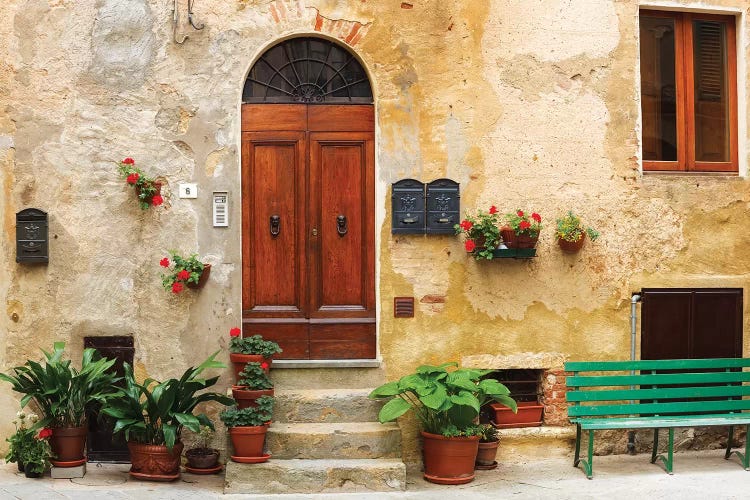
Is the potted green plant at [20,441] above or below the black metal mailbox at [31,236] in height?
below

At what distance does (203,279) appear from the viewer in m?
7.25

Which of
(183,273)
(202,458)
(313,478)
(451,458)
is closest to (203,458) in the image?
(202,458)

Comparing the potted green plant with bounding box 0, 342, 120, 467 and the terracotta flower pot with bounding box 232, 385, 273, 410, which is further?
the terracotta flower pot with bounding box 232, 385, 273, 410

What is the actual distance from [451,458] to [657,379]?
1.92 meters

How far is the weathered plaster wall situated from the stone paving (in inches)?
36.4

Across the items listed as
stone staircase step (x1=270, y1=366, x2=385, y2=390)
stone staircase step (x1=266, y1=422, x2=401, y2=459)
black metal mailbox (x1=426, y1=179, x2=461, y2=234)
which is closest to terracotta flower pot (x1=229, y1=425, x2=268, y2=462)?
stone staircase step (x1=266, y1=422, x2=401, y2=459)

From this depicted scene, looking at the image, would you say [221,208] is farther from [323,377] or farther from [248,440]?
[248,440]

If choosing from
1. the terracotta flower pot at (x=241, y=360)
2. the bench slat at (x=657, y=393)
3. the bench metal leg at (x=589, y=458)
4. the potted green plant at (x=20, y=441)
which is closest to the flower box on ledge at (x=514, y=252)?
the bench slat at (x=657, y=393)

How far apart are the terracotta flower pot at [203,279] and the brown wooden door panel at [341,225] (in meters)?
0.87

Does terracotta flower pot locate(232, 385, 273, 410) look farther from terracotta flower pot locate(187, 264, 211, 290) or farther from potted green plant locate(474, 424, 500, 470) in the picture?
potted green plant locate(474, 424, 500, 470)

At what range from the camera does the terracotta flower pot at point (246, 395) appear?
22.3 feet

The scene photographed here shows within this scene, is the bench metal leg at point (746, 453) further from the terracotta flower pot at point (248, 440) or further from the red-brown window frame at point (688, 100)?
the terracotta flower pot at point (248, 440)

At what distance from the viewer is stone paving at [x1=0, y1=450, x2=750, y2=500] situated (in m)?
6.32

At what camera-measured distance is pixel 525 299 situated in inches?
296
